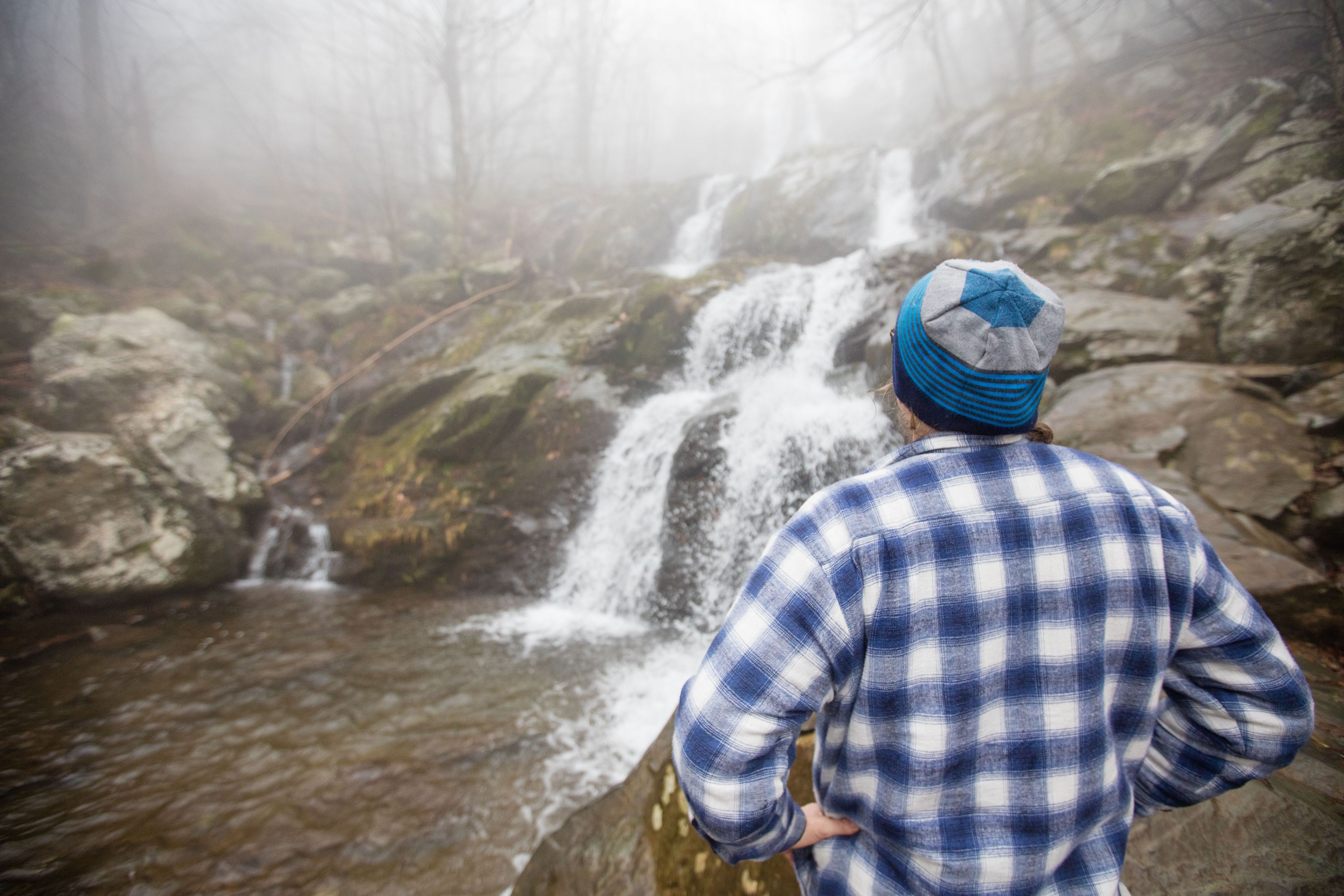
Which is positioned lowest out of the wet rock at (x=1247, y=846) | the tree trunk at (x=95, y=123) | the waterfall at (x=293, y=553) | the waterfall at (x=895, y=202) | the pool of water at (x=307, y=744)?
the pool of water at (x=307, y=744)

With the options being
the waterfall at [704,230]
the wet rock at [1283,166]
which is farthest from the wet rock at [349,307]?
the wet rock at [1283,166]

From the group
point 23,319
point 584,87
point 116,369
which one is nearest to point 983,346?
point 116,369

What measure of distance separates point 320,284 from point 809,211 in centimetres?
1376

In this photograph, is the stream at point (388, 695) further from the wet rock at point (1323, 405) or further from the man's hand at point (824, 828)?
the wet rock at point (1323, 405)

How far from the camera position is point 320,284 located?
12.7m

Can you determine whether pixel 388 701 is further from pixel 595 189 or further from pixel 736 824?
pixel 595 189

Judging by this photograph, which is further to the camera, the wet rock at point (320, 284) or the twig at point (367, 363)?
the wet rock at point (320, 284)

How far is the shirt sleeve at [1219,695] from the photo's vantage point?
89cm

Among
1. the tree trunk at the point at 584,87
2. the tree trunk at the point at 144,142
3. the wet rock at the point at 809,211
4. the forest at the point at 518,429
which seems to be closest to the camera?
the forest at the point at 518,429

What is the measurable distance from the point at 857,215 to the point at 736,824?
51.4 ft

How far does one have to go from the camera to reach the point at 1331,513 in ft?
11.6

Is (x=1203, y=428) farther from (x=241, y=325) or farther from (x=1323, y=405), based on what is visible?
(x=241, y=325)

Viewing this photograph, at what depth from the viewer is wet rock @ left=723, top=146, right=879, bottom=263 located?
13.6 meters

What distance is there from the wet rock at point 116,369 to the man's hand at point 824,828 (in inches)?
379
